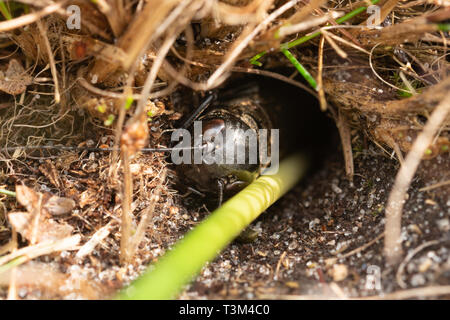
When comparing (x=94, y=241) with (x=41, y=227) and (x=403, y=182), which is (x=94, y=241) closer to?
(x=41, y=227)

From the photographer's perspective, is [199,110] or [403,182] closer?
[403,182]

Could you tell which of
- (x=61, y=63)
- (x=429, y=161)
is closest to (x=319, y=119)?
(x=429, y=161)

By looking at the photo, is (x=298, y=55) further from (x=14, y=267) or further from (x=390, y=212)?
(x=14, y=267)

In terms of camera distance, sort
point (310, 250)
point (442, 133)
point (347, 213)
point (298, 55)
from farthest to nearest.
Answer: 1. point (298, 55)
2. point (347, 213)
3. point (310, 250)
4. point (442, 133)

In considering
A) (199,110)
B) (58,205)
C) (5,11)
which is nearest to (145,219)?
(58,205)

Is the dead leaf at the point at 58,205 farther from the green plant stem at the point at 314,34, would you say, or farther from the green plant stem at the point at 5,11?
the green plant stem at the point at 314,34

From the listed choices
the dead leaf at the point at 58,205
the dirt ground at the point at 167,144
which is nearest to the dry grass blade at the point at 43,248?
the dirt ground at the point at 167,144
